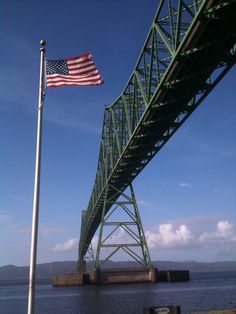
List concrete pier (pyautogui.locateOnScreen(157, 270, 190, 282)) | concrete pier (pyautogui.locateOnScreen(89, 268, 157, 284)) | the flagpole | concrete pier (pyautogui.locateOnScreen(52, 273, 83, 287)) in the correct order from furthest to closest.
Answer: concrete pier (pyautogui.locateOnScreen(52, 273, 83, 287)) < concrete pier (pyautogui.locateOnScreen(157, 270, 190, 282)) < concrete pier (pyautogui.locateOnScreen(89, 268, 157, 284)) < the flagpole

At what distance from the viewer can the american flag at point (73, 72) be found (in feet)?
50.6

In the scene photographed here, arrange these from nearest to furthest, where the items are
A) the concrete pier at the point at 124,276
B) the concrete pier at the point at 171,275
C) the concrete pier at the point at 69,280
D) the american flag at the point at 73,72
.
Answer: the american flag at the point at 73,72 → the concrete pier at the point at 124,276 → the concrete pier at the point at 171,275 → the concrete pier at the point at 69,280

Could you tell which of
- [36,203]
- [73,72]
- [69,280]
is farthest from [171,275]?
[36,203]

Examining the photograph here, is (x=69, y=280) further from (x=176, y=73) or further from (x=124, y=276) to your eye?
(x=176, y=73)

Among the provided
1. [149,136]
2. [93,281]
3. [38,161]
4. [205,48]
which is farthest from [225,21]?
[93,281]

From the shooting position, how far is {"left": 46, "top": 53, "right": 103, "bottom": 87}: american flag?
50.6ft

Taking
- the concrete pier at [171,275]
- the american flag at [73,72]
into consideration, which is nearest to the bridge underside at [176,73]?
the american flag at [73,72]

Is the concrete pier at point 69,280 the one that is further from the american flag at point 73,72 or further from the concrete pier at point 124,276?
the american flag at point 73,72

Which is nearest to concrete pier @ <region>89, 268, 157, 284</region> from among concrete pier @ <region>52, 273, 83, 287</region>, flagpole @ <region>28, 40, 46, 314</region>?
concrete pier @ <region>52, 273, 83, 287</region>

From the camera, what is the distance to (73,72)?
51.4 feet

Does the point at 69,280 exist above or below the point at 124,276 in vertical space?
above

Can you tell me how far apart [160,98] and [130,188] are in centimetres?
2998

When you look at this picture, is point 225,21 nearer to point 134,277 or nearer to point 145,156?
point 145,156

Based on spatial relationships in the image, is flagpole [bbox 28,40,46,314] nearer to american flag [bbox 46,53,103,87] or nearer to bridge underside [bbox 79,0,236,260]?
american flag [bbox 46,53,103,87]
